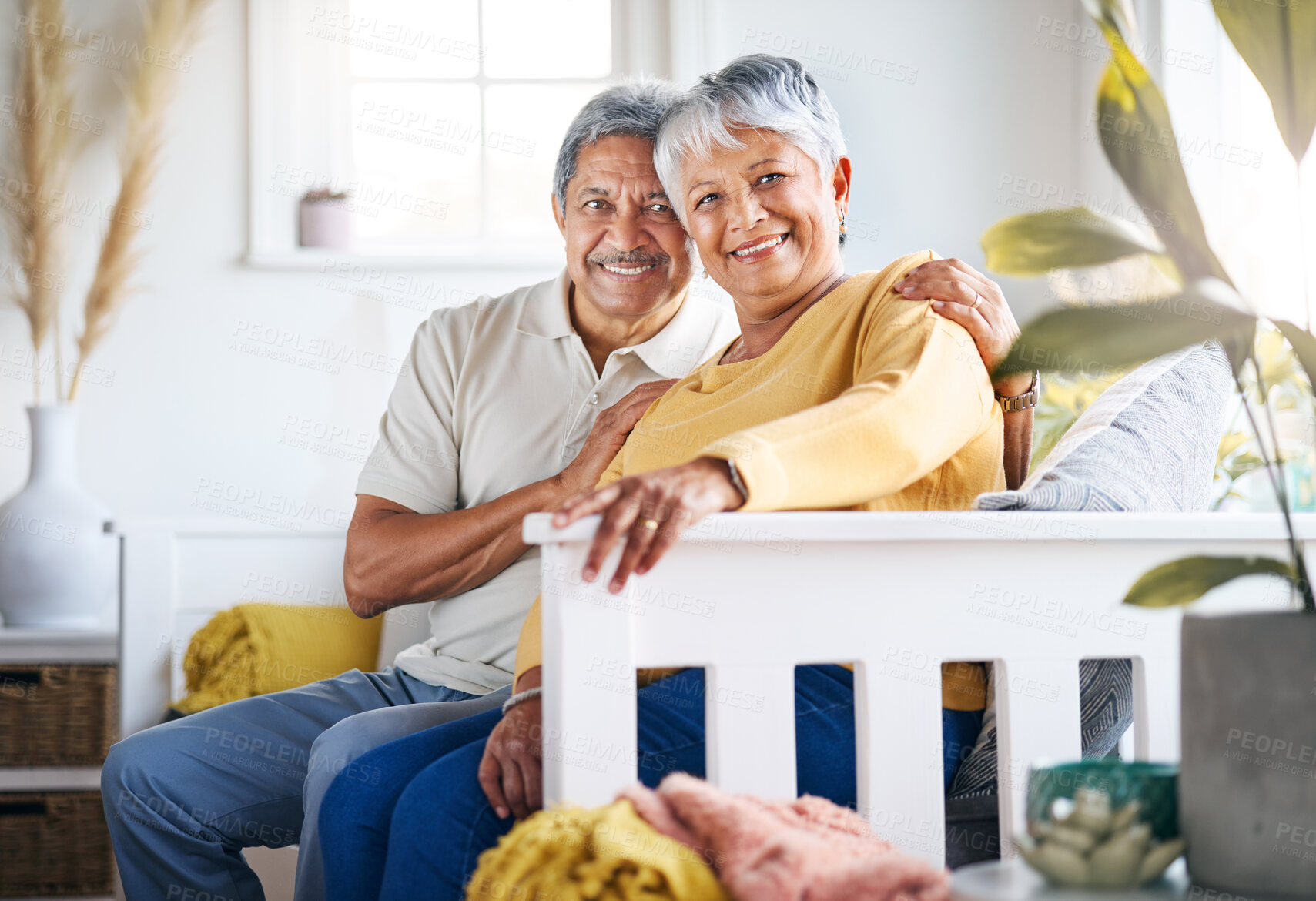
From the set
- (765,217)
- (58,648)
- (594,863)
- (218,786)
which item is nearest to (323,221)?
(58,648)

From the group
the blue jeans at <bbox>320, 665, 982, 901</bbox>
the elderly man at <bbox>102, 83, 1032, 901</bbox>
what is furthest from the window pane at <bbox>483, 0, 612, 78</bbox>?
the blue jeans at <bbox>320, 665, 982, 901</bbox>

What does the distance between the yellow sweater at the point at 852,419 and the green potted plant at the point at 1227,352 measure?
24cm

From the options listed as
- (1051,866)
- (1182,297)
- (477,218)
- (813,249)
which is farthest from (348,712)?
(477,218)

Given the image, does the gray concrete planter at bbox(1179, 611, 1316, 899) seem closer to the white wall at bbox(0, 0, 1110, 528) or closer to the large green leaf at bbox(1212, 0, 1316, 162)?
the large green leaf at bbox(1212, 0, 1316, 162)

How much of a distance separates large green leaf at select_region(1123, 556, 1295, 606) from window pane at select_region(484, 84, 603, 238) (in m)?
2.25

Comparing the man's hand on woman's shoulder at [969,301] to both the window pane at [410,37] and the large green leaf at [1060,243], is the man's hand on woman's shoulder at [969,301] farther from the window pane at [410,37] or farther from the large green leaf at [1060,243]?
the window pane at [410,37]

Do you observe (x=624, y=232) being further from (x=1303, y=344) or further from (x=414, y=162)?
(x=414, y=162)

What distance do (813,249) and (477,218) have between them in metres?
1.64

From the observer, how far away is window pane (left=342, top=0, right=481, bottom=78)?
2.73 metres

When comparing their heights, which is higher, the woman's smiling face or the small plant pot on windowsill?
the small plant pot on windowsill

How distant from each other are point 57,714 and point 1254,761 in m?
2.18

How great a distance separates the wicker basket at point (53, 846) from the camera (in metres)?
2.13

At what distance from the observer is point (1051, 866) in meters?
0.61

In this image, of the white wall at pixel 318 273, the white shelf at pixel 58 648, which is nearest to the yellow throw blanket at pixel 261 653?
the white shelf at pixel 58 648
